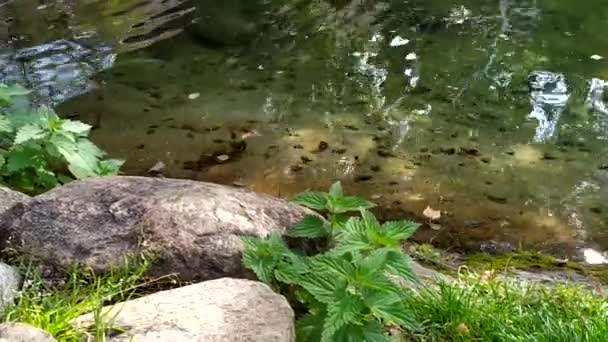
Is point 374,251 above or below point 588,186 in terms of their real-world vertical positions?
above

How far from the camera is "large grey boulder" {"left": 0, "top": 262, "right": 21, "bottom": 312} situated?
7.57ft

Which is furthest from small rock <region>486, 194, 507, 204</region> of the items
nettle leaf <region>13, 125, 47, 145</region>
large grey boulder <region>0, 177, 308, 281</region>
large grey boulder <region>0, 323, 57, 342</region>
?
large grey boulder <region>0, 323, 57, 342</region>

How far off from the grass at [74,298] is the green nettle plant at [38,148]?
0.77 metres

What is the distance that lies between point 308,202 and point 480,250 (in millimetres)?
1488

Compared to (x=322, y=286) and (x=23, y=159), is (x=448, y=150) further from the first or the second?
(x=322, y=286)

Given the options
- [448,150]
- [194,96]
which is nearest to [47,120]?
[194,96]

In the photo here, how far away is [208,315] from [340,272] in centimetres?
38

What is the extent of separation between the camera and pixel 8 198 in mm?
2971

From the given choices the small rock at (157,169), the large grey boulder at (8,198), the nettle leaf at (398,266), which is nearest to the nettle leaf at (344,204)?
the nettle leaf at (398,266)

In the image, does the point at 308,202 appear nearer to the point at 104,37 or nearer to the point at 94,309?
the point at 94,309

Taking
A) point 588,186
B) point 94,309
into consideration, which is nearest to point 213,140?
point 588,186

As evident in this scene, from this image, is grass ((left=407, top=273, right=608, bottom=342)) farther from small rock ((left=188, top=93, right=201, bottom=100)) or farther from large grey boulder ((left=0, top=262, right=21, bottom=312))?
small rock ((left=188, top=93, right=201, bottom=100))

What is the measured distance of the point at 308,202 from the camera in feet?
8.27

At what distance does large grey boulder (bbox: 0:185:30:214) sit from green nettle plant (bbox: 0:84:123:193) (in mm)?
209
